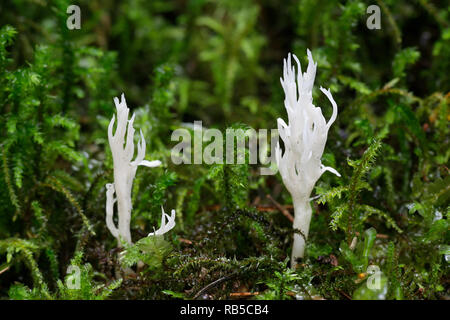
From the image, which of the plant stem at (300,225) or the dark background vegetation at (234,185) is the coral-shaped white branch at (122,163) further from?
the plant stem at (300,225)

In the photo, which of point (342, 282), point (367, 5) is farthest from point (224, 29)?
point (342, 282)

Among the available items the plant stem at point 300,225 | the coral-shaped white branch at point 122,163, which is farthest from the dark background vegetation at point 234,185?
the coral-shaped white branch at point 122,163

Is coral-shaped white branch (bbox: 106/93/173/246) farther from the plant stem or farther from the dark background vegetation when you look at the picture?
the plant stem

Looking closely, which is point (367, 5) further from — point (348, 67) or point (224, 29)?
point (224, 29)

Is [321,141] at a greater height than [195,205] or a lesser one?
greater

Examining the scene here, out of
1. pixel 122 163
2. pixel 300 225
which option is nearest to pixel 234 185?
pixel 300 225

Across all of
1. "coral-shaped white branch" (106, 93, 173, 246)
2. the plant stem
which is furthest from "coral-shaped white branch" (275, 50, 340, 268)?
"coral-shaped white branch" (106, 93, 173, 246)
